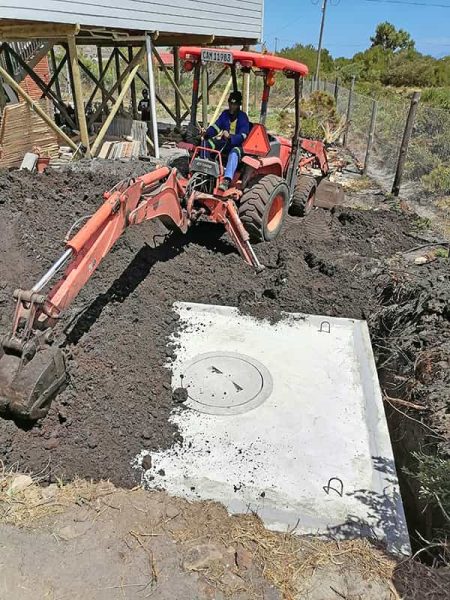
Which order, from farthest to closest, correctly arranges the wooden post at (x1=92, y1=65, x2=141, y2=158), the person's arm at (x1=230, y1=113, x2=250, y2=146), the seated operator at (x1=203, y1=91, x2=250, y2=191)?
the wooden post at (x1=92, y1=65, x2=141, y2=158), the person's arm at (x1=230, y1=113, x2=250, y2=146), the seated operator at (x1=203, y1=91, x2=250, y2=191)

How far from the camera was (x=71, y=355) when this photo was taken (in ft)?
15.3

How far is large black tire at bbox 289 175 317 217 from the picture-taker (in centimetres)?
883

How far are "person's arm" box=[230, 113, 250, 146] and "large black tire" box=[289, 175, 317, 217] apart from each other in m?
2.22

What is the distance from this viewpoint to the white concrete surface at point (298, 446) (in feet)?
11.8

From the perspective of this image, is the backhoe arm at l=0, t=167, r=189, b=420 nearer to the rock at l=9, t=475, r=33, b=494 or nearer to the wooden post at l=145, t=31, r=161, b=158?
the rock at l=9, t=475, r=33, b=494

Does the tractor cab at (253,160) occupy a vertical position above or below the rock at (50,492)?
above

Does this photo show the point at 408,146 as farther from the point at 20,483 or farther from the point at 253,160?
the point at 20,483

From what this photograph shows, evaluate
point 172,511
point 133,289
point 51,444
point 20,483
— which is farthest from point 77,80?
point 172,511

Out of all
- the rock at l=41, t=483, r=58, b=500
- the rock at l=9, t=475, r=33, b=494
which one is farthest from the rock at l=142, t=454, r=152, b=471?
the rock at l=9, t=475, r=33, b=494

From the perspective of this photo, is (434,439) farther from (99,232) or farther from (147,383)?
(99,232)

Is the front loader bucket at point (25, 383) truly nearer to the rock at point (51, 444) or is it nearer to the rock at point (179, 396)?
the rock at point (51, 444)

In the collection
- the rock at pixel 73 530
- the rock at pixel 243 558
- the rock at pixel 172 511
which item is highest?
the rock at pixel 73 530

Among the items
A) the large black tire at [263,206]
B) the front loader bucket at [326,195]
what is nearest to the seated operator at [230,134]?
the large black tire at [263,206]

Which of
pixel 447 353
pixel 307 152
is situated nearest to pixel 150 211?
pixel 447 353
